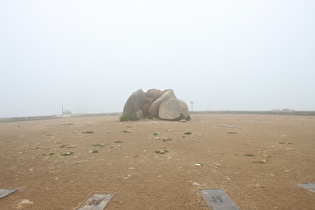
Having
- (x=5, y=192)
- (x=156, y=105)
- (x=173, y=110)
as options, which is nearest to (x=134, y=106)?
(x=156, y=105)

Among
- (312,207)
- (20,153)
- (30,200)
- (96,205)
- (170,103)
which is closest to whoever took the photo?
(312,207)

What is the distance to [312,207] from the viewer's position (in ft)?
8.83

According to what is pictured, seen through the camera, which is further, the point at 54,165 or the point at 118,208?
the point at 54,165

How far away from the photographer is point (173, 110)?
1440 cm

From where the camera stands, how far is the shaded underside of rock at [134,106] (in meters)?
14.6

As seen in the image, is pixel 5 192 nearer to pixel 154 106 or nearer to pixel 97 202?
pixel 97 202

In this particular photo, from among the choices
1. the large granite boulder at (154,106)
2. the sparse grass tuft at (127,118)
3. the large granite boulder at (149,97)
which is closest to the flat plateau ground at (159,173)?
the sparse grass tuft at (127,118)

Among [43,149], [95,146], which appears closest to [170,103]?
[95,146]

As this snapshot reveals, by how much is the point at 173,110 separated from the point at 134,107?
283 cm

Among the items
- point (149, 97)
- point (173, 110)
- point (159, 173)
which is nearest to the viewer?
point (159, 173)

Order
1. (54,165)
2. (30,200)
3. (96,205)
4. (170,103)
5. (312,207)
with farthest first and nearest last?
1. (170,103)
2. (54,165)
3. (30,200)
4. (96,205)
5. (312,207)

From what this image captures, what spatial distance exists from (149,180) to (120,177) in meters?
0.59

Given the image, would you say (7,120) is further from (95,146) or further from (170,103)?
(95,146)

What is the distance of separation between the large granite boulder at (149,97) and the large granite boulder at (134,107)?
425 mm
